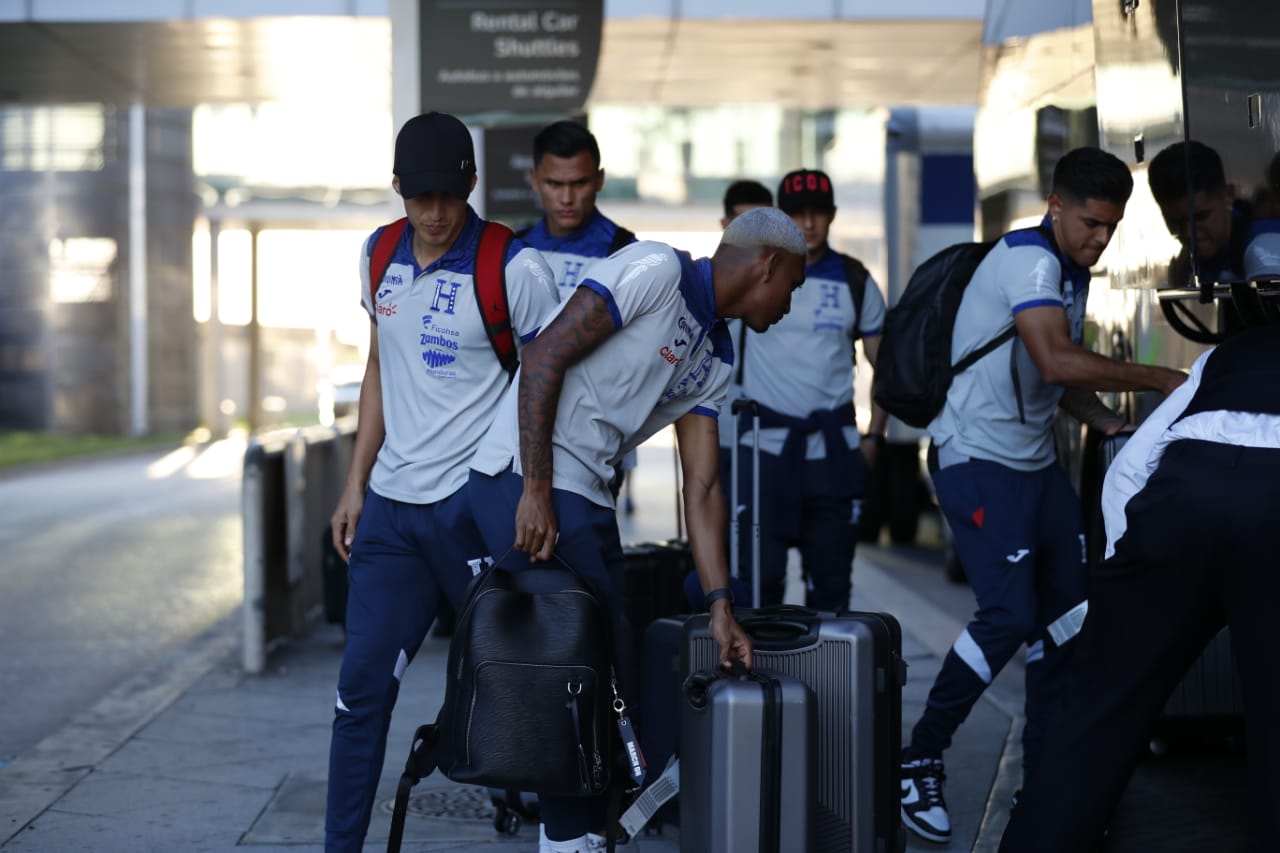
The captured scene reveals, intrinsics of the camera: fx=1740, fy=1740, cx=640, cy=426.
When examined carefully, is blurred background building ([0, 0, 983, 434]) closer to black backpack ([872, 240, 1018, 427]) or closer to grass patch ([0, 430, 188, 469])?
grass patch ([0, 430, 188, 469])

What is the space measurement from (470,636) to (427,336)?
0.84 meters

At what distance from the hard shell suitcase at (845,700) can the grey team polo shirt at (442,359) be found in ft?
2.41

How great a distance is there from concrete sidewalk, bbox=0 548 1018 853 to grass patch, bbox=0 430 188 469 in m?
17.2

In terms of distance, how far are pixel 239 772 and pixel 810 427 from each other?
230 cm

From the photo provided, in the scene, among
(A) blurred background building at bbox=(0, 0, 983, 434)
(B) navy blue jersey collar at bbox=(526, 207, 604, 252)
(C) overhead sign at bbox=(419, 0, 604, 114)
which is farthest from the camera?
(A) blurred background building at bbox=(0, 0, 983, 434)

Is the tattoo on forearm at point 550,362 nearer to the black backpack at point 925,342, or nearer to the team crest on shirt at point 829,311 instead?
the black backpack at point 925,342

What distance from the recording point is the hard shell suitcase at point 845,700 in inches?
160

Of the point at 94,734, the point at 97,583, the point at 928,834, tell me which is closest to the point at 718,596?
the point at 928,834

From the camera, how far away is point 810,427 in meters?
6.15

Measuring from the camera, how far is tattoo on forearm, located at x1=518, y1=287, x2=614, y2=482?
12.7ft

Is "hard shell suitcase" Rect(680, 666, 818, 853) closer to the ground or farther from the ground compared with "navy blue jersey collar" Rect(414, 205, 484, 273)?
closer to the ground

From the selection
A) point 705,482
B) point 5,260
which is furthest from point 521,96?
point 5,260

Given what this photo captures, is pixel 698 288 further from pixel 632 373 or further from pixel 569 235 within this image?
pixel 569 235

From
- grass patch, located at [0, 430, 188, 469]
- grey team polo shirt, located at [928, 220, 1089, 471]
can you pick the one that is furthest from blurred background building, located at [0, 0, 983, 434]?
grey team polo shirt, located at [928, 220, 1089, 471]
